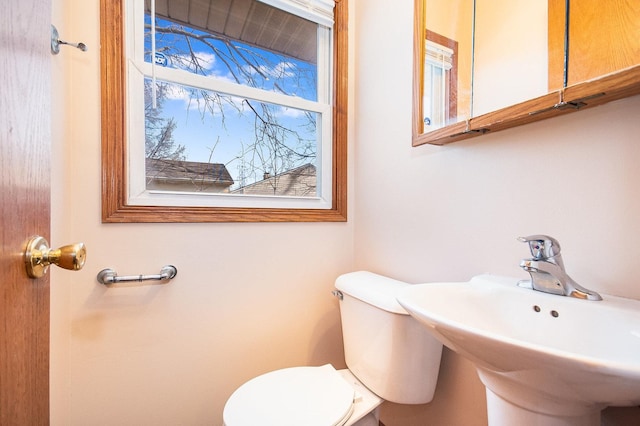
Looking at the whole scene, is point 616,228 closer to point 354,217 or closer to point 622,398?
point 622,398

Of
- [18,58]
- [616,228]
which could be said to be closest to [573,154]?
[616,228]

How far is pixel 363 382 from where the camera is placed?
100 cm

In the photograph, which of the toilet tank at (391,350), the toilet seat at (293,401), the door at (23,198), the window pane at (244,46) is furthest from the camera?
the window pane at (244,46)

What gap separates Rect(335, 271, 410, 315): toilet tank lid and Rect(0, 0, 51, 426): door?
0.82 m

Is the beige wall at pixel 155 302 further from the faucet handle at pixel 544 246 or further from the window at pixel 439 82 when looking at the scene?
the faucet handle at pixel 544 246

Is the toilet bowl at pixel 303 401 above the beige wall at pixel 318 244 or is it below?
below

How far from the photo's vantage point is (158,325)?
103 cm

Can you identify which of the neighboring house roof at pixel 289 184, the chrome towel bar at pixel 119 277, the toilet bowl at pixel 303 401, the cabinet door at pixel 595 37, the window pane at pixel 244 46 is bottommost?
the toilet bowl at pixel 303 401

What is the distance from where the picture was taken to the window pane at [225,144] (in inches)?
43.1

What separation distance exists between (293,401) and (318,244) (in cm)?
67

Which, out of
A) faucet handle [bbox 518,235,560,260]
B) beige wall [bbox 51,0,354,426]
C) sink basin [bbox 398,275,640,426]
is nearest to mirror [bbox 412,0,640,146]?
faucet handle [bbox 518,235,560,260]

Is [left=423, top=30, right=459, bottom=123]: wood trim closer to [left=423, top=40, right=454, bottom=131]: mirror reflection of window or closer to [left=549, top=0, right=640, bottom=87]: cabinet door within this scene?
[left=423, top=40, right=454, bottom=131]: mirror reflection of window

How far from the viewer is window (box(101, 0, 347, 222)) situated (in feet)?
3.28

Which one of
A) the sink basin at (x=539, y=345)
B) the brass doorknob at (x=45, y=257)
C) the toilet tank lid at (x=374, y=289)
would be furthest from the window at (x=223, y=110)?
the sink basin at (x=539, y=345)
